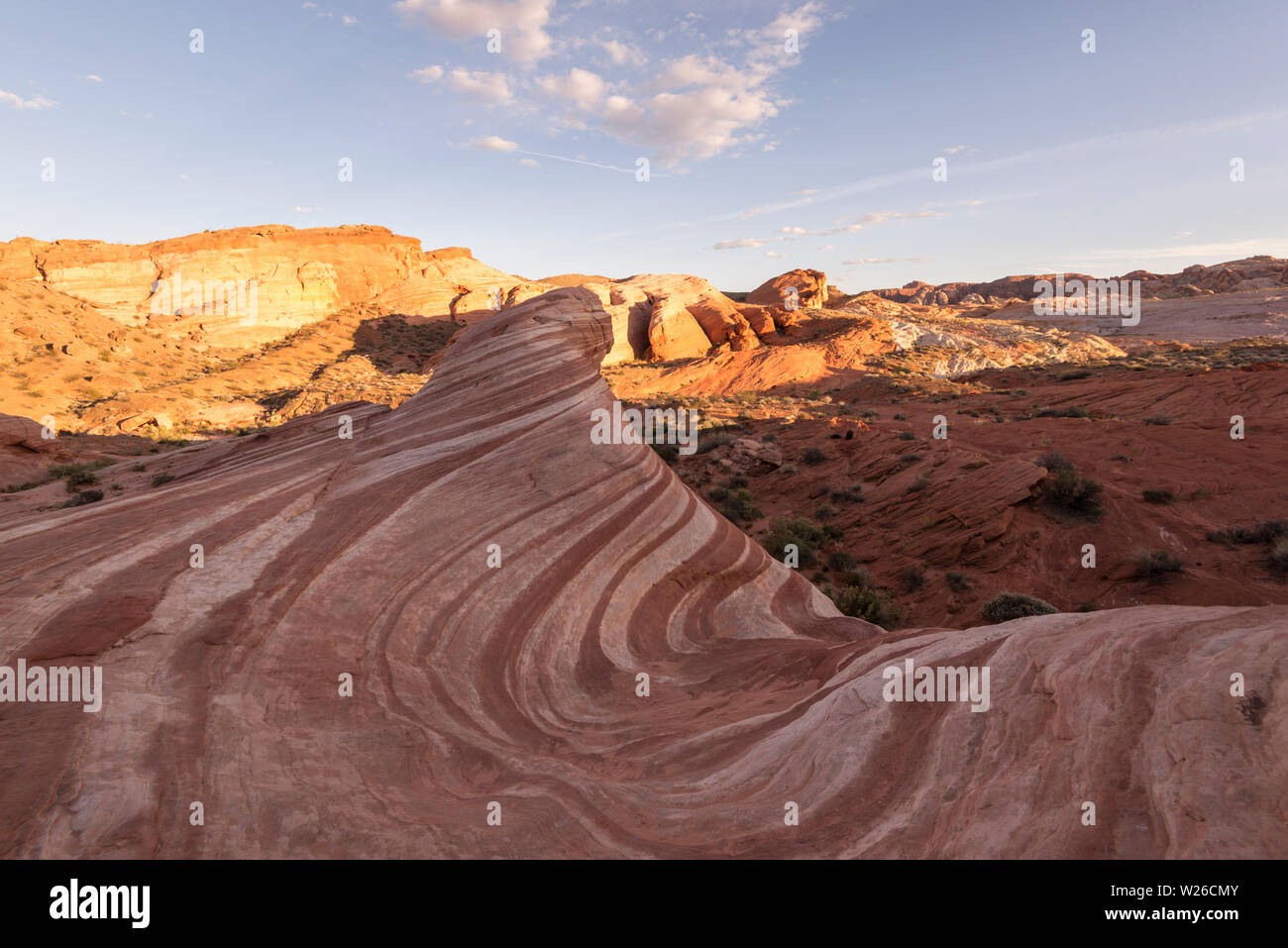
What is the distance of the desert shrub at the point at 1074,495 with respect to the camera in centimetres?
1560

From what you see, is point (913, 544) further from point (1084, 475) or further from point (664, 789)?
point (664, 789)

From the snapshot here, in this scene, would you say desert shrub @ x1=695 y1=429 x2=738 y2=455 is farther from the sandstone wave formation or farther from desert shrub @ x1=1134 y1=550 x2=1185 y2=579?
the sandstone wave formation

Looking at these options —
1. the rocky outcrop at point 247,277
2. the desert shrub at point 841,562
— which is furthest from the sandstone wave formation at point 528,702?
the rocky outcrop at point 247,277

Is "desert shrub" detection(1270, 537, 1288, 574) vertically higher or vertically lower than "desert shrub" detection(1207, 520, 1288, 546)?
lower

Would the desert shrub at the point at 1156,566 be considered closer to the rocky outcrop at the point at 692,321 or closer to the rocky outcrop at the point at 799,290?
the rocky outcrop at the point at 692,321

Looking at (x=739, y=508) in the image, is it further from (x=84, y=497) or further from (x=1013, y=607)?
Result: (x=84, y=497)

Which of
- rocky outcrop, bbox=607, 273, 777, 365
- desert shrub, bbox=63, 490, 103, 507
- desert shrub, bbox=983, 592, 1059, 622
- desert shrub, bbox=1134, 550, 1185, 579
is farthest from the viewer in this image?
rocky outcrop, bbox=607, 273, 777, 365

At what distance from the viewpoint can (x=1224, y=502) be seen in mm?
16234

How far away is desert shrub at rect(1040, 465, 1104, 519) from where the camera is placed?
51.2ft

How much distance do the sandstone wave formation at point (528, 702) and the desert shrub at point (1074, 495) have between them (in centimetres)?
1060

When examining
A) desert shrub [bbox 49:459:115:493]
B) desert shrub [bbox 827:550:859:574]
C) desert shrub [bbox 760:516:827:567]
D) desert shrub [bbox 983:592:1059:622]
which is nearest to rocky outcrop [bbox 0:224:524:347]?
desert shrub [bbox 49:459:115:493]

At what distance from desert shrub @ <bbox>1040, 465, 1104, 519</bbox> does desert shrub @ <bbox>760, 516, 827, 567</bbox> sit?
6166 millimetres
